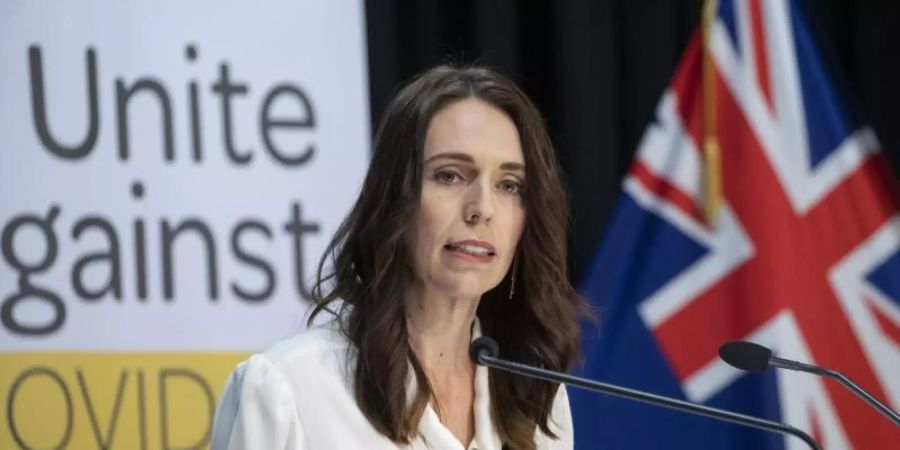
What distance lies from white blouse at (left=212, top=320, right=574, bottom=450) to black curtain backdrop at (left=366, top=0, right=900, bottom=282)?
1.46 metres

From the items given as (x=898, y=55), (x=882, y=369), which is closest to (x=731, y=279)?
(x=882, y=369)

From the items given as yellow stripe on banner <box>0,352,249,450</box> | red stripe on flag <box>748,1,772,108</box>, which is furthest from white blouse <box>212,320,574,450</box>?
red stripe on flag <box>748,1,772,108</box>

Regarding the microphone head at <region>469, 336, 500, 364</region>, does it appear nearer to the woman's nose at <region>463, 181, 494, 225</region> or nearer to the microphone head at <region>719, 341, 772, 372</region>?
the woman's nose at <region>463, 181, 494, 225</region>

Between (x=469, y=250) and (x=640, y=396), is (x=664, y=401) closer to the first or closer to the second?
A: (x=640, y=396)

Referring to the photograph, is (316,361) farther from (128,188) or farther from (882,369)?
(882,369)

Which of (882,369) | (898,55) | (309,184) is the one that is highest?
(898,55)

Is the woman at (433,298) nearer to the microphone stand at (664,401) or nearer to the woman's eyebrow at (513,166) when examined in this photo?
the woman's eyebrow at (513,166)

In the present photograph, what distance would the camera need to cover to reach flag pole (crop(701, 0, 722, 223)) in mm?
3605

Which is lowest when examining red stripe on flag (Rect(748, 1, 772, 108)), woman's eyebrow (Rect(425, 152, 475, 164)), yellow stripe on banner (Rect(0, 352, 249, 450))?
yellow stripe on banner (Rect(0, 352, 249, 450))

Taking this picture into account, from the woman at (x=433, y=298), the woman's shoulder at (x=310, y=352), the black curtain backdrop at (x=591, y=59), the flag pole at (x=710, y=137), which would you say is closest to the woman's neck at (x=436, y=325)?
the woman at (x=433, y=298)

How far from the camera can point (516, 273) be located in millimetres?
2287

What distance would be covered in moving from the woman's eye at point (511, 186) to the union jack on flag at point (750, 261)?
1466 millimetres

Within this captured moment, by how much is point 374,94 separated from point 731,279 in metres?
0.99

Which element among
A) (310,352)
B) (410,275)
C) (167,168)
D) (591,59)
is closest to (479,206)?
(410,275)
